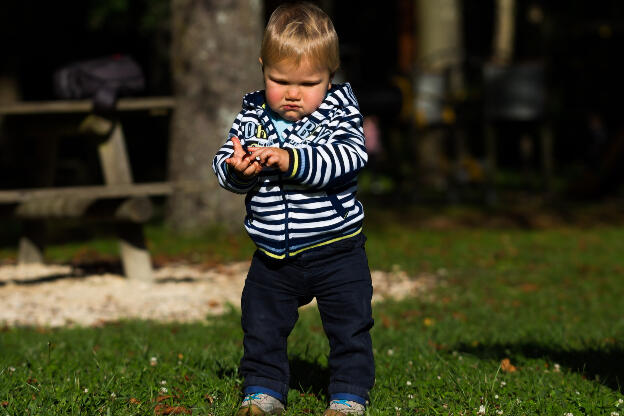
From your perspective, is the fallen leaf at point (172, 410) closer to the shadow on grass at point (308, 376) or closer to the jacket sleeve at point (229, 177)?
the shadow on grass at point (308, 376)

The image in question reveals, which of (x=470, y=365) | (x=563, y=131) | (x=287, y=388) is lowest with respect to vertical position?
(x=563, y=131)

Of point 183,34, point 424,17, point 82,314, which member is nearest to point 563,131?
point 424,17

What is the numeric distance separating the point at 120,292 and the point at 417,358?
3215 millimetres

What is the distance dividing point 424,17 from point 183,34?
782 cm

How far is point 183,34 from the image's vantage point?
1022 centimetres

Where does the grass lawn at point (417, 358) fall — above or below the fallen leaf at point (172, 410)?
below

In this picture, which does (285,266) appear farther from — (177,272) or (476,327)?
(177,272)

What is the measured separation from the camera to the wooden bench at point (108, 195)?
255 inches

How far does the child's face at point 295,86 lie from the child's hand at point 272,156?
281 mm

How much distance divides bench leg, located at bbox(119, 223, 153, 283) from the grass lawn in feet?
4.94

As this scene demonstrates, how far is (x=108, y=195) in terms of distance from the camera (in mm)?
6508

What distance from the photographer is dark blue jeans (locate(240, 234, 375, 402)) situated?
11.3ft

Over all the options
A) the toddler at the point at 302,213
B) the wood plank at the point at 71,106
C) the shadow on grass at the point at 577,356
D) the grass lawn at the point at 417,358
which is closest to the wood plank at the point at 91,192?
the wood plank at the point at 71,106

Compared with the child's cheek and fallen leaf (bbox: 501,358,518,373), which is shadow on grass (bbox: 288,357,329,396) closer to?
fallen leaf (bbox: 501,358,518,373)
